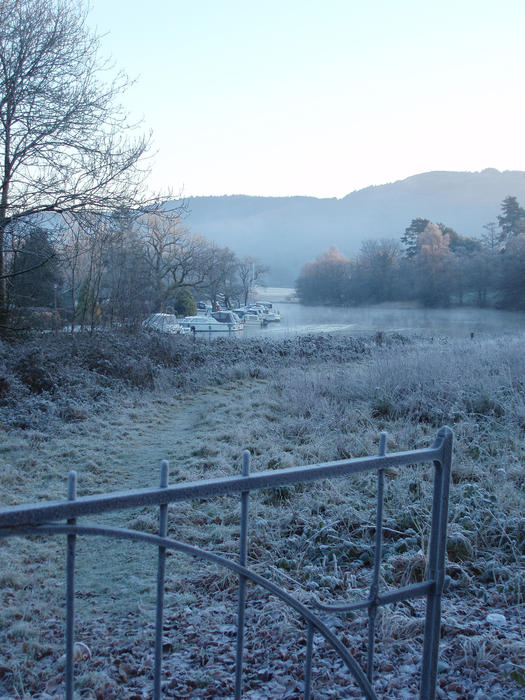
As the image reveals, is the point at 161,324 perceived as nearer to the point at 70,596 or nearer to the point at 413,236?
the point at 70,596

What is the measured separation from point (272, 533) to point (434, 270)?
5784 cm

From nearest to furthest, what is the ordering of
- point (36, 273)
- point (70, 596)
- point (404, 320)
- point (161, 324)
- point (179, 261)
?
point (70, 596), point (36, 273), point (161, 324), point (179, 261), point (404, 320)

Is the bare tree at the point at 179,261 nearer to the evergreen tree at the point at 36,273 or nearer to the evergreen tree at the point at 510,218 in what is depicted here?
the evergreen tree at the point at 36,273

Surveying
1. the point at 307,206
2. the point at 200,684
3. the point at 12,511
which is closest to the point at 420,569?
the point at 200,684

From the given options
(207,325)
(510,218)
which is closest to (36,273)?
(207,325)

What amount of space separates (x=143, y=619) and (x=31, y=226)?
9990 mm

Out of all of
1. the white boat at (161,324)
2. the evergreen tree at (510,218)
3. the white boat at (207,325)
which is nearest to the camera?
the white boat at (161,324)

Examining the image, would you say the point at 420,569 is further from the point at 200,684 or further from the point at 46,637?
the point at 46,637

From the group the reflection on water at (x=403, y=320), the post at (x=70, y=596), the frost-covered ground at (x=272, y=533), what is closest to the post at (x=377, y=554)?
the post at (x=70, y=596)

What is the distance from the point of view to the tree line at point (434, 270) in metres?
53.5

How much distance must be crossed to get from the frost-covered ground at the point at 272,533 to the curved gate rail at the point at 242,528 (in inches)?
48.0

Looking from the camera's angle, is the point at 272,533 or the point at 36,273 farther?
the point at 36,273

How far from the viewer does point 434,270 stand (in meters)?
59.2

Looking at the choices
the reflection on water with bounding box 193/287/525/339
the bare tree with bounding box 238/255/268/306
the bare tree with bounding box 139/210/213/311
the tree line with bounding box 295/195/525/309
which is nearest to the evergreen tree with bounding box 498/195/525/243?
the tree line with bounding box 295/195/525/309
